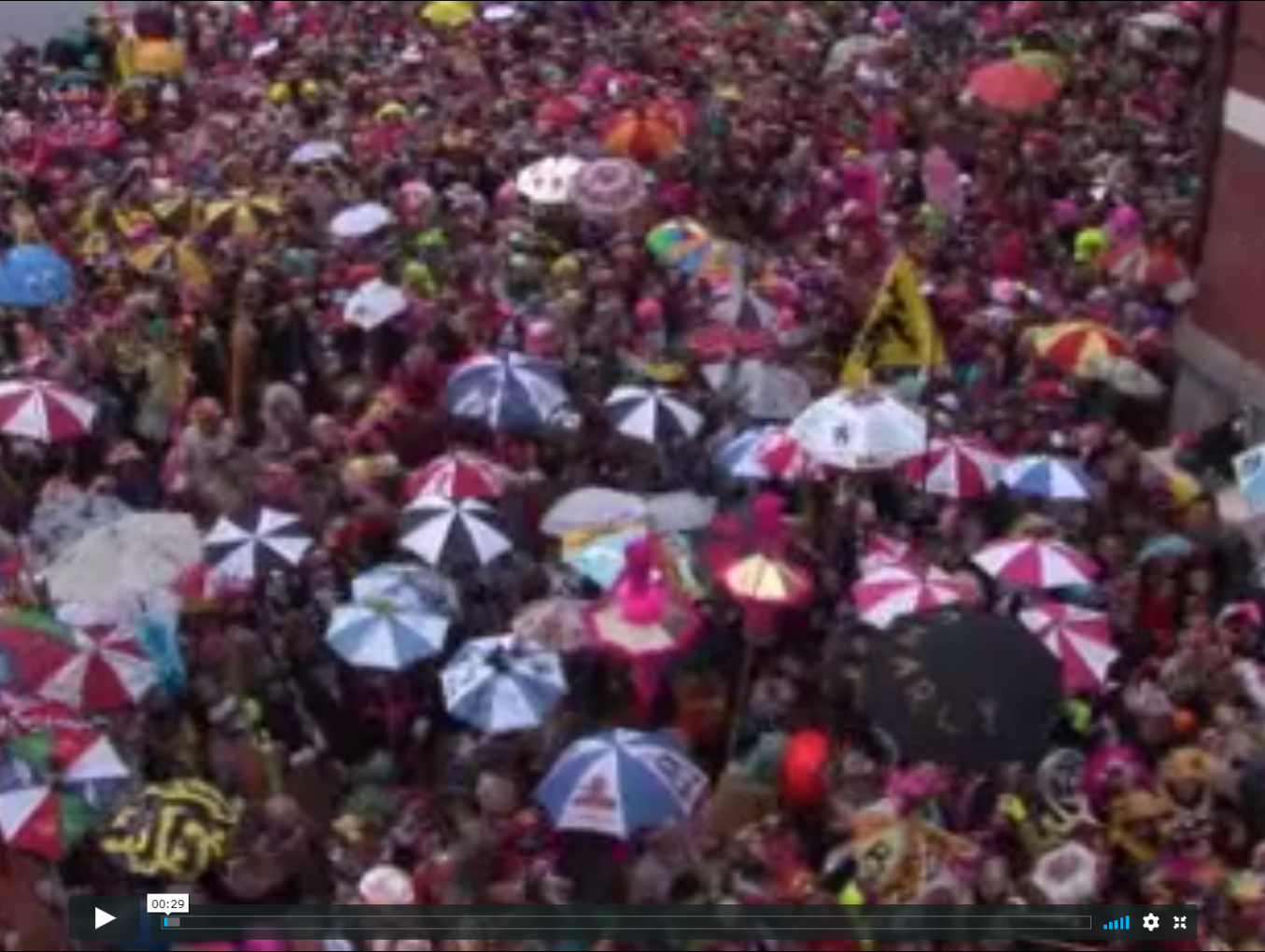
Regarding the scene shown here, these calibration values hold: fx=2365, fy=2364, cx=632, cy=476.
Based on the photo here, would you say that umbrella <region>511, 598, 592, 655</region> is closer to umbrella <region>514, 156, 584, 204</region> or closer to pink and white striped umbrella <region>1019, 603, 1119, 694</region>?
pink and white striped umbrella <region>1019, 603, 1119, 694</region>

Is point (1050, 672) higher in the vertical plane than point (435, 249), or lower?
higher

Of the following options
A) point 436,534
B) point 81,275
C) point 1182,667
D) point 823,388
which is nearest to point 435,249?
point 81,275

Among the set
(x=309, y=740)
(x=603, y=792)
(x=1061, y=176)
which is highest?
(x=603, y=792)

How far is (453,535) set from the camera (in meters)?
11.9

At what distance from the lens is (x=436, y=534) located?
11836mm

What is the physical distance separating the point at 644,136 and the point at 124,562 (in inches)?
287

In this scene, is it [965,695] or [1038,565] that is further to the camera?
[1038,565]

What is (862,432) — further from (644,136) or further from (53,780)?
(644,136)

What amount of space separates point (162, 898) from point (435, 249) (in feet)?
24.6

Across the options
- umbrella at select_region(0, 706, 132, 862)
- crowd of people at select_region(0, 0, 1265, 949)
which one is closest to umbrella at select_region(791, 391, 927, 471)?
crowd of people at select_region(0, 0, 1265, 949)

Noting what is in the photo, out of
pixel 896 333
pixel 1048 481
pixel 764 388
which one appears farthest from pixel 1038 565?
pixel 764 388

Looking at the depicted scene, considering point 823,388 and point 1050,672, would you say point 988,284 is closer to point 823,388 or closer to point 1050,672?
point 823,388

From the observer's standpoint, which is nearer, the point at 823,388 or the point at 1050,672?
the point at 1050,672

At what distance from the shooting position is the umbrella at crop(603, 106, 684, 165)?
17.7m
